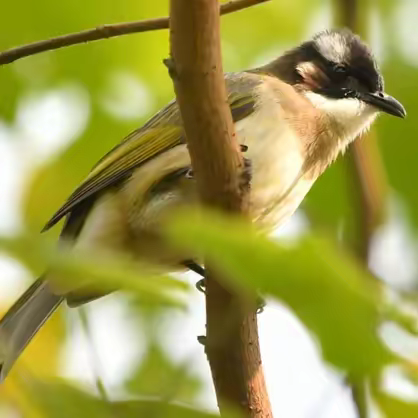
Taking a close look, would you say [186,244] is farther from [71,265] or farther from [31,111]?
[31,111]

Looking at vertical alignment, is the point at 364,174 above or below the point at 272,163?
above

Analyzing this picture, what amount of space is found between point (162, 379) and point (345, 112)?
2561mm

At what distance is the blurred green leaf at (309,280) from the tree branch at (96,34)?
4.34ft

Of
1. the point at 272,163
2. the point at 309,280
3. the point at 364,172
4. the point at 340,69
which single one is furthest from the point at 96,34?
the point at 340,69

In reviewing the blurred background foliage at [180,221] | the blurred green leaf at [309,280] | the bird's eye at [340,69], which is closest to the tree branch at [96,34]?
the blurred background foliage at [180,221]

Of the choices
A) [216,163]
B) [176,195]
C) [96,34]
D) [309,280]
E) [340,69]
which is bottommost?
[176,195]

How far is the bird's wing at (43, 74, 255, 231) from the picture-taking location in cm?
319

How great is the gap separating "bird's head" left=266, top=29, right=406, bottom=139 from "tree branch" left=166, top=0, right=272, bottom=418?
154 cm

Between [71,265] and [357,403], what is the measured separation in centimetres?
74

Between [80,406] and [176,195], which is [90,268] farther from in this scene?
[176,195]

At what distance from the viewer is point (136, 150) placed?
3.25 m

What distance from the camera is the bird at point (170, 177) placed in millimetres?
3086

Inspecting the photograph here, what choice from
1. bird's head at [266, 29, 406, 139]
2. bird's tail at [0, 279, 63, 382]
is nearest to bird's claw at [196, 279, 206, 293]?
bird's tail at [0, 279, 63, 382]

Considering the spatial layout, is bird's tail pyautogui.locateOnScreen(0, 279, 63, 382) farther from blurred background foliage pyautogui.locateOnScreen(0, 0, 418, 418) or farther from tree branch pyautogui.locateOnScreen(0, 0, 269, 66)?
Result: tree branch pyautogui.locateOnScreen(0, 0, 269, 66)
